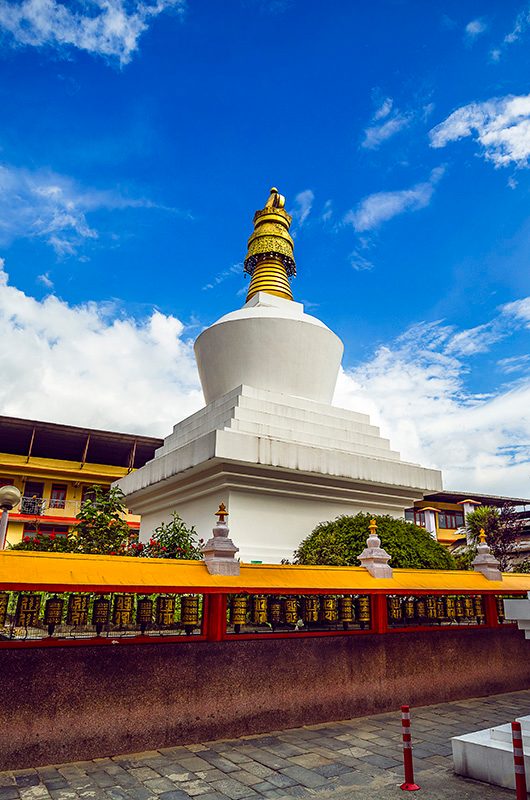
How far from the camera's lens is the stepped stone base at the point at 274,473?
11352 mm

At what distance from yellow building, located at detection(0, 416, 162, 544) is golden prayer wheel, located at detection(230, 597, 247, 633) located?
23088 mm

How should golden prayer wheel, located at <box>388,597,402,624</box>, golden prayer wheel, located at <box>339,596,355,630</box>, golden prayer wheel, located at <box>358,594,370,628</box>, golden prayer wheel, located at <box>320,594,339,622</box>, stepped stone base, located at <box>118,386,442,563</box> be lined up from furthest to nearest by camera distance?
1. stepped stone base, located at <box>118,386,442,563</box>
2. golden prayer wheel, located at <box>388,597,402,624</box>
3. golden prayer wheel, located at <box>358,594,370,628</box>
4. golden prayer wheel, located at <box>339,596,355,630</box>
5. golden prayer wheel, located at <box>320,594,339,622</box>

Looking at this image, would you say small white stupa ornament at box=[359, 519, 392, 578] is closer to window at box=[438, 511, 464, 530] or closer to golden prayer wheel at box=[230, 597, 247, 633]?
golden prayer wheel at box=[230, 597, 247, 633]

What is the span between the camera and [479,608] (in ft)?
31.4

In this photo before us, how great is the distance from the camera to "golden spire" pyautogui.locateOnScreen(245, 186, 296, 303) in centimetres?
1719

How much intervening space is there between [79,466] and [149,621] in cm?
2592

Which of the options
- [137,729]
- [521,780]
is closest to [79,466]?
[137,729]

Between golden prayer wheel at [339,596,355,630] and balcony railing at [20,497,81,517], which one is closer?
golden prayer wheel at [339,596,355,630]

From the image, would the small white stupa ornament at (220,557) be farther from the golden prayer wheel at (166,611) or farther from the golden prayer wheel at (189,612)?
the golden prayer wheel at (166,611)

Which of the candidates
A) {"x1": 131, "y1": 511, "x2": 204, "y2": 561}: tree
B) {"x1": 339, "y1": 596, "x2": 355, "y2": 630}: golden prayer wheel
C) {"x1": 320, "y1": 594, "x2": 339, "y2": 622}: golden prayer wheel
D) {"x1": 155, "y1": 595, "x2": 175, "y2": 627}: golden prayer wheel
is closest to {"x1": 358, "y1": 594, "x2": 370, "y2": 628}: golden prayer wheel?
{"x1": 339, "y1": 596, "x2": 355, "y2": 630}: golden prayer wheel

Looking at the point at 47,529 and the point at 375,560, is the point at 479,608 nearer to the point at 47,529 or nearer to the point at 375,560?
the point at 375,560

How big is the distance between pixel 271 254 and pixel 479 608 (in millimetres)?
11893

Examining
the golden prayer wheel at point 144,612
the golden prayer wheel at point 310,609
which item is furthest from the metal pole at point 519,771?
the golden prayer wheel at point 144,612

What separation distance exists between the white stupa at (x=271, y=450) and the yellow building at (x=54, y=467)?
50.3 ft
